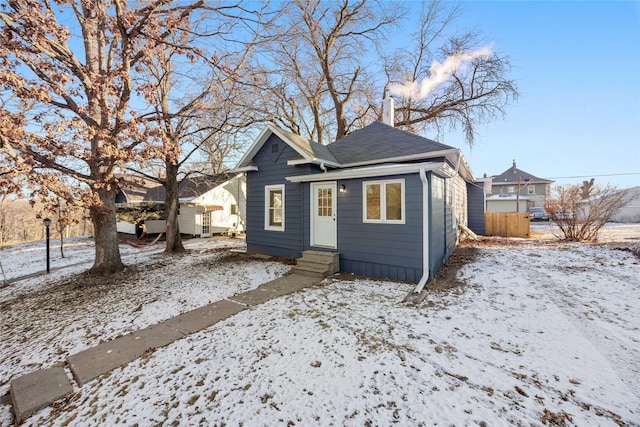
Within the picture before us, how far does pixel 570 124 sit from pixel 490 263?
12.1 m

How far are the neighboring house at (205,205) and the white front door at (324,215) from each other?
9447 millimetres

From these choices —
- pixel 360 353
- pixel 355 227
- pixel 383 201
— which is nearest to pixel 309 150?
pixel 355 227

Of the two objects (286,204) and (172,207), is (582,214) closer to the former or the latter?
(286,204)

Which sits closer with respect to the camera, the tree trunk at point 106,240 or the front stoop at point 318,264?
the front stoop at point 318,264

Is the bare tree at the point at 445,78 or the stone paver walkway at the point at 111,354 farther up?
Result: the bare tree at the point at 445,78

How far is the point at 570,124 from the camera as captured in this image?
1388 centimetres

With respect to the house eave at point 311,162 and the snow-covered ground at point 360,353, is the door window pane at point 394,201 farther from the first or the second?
the house eave at point 311,162

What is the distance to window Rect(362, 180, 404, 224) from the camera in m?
6.07

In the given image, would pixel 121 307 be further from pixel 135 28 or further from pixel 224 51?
pixel 224 51

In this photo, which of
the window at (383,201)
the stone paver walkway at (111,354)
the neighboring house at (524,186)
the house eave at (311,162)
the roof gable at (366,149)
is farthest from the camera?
the neighboring house at (524,186)

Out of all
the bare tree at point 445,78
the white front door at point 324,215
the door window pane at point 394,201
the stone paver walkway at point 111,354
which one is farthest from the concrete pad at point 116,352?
the bare tree at point 445,78

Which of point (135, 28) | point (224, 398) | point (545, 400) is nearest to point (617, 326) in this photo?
point (545, 400)

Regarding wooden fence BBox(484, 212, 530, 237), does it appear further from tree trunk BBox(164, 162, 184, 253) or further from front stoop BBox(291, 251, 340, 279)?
tree trunk BBox(164, 162, 184, 253)

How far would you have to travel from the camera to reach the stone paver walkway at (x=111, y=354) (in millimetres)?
2609
